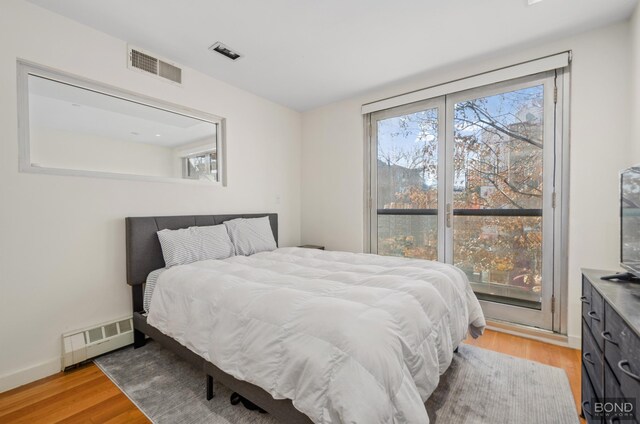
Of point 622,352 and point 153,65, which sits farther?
point 153,65

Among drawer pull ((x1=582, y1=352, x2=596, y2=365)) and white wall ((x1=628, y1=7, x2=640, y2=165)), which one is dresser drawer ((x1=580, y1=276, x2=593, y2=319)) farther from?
white wall ((x1=628, y1=7, x2=640, y2=165))

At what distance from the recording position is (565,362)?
2.15 metres

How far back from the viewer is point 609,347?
1.13 m

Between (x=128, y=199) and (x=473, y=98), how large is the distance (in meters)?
3.44

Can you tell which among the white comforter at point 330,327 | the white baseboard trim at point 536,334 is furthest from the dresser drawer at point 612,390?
the white baseboard trim at point 536,334

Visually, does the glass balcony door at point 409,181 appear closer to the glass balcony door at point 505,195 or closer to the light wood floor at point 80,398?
the glass balcony door at point 505,195

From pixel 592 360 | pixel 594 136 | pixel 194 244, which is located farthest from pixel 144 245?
pixel 594 136

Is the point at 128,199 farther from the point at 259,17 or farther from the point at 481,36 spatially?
the point at 481,36

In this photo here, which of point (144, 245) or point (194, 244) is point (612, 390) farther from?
point (144, 245)

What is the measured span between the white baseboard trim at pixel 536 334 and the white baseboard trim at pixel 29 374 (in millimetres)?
3679

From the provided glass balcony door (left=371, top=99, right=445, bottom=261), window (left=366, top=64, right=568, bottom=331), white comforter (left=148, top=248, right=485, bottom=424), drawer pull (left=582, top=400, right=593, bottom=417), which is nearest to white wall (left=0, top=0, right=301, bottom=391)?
white comforter (left=148, top=248, right=485, bottom=424)

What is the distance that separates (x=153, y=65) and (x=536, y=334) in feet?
14.0

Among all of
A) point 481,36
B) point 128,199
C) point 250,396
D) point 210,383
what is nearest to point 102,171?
point 128,199

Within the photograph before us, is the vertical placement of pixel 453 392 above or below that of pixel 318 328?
below
